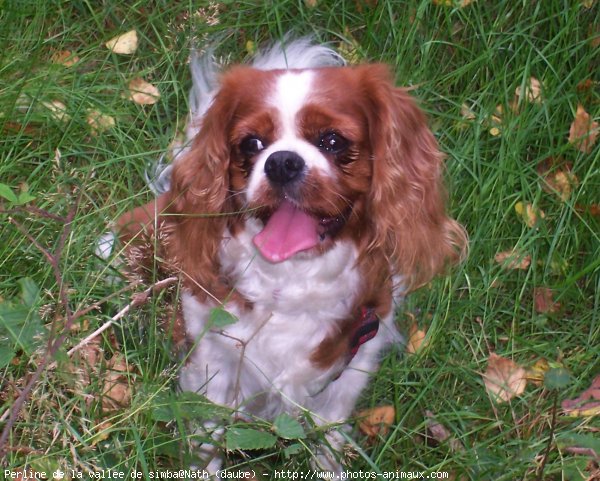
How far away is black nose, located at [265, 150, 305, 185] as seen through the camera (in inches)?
79.0

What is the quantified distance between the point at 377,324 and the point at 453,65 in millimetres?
1237

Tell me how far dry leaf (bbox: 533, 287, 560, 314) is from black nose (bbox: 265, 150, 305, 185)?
3.98 feet

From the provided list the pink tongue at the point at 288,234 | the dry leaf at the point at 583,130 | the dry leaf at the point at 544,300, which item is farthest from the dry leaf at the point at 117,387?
the dry leaf at the point at 583,130

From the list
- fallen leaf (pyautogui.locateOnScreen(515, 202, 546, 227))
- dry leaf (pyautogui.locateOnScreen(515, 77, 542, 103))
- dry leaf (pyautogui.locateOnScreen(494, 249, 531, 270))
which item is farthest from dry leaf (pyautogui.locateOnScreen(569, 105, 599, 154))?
dry leaf (pyautogui.locateOnScreen(494, 249, 531, 270))

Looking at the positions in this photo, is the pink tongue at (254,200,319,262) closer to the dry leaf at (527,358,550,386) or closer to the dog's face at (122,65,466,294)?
the dog's face at (122,65,466,294)

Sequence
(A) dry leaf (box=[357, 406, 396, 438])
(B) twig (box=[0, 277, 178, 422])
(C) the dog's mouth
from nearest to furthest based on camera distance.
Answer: (B) twig (box=[0, 277, 178, 422]) → (C) the dog's mouth → (A) dry leaf (box=[357, 406, 396, 438])

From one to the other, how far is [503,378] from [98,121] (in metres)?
1.58

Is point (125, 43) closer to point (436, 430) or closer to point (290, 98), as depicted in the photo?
point (290, 98)

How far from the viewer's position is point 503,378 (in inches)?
105

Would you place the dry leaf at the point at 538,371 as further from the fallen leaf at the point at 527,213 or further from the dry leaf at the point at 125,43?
the dry leaf at the point at 125,43

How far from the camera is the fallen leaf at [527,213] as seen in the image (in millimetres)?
2924

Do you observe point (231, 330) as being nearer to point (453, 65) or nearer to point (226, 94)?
point (226, 94)

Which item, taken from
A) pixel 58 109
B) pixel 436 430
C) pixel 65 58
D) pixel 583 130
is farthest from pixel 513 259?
pixel 65 58

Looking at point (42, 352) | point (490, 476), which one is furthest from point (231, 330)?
point (490, 476)
